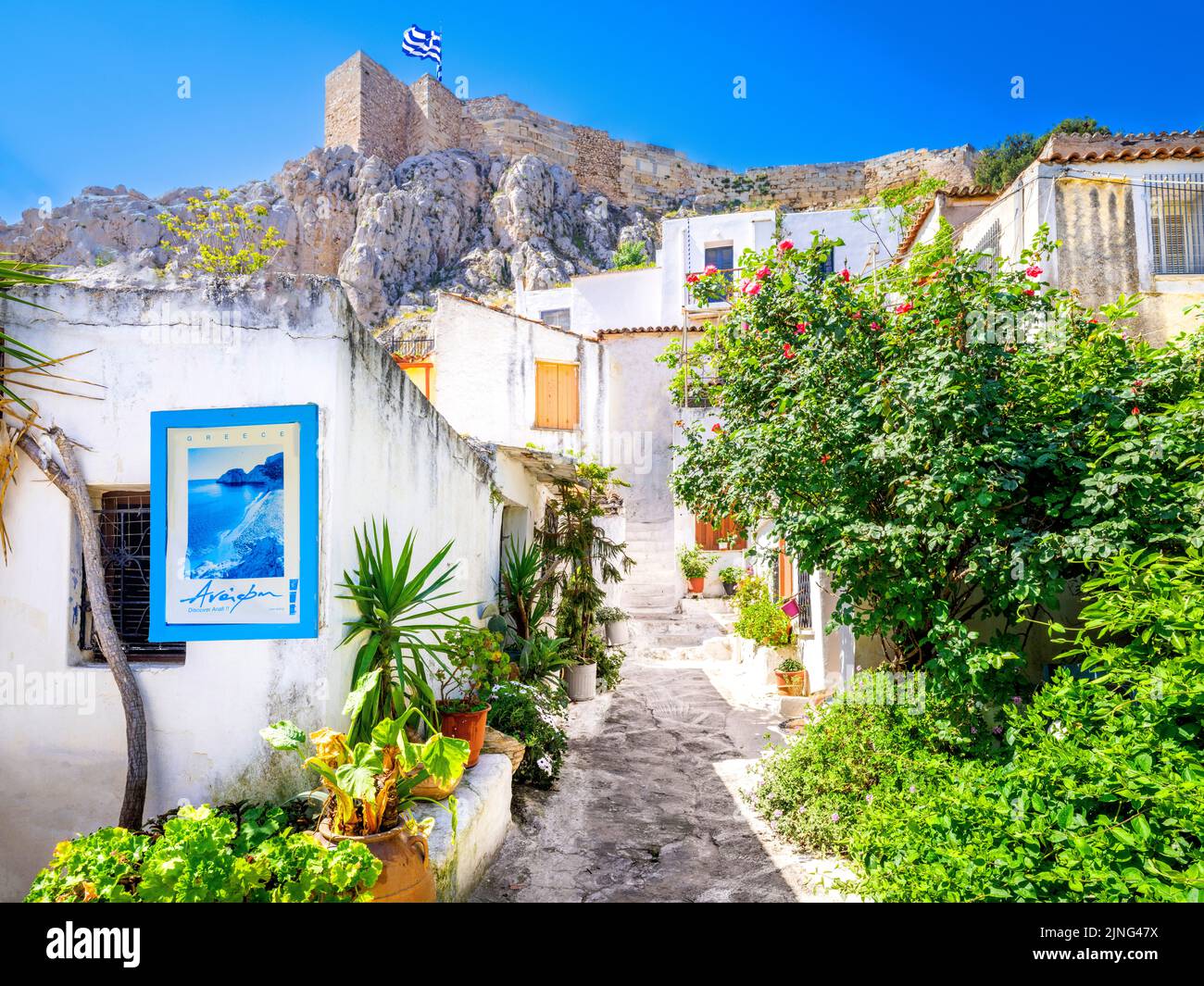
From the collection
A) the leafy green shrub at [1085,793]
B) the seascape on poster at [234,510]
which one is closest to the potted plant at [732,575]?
the leafy green shrub at [1085,793]

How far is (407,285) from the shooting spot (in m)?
31.0

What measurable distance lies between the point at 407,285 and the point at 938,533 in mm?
30322

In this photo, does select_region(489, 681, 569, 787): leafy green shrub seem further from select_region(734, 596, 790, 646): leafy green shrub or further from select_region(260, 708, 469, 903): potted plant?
select_region(734, 596, 790, 646): leafy green shrub

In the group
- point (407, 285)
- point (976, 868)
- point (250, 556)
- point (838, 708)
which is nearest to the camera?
point (976, 868)

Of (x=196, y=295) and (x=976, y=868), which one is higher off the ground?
(x=196, y=295)

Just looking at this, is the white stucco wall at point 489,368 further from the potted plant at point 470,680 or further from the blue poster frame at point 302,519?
the blue poster frame at point 302,519

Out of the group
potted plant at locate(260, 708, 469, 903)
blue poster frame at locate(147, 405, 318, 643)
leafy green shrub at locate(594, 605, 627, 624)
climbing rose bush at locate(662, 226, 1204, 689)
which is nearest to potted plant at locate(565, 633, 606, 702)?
leafy green shrub at locate(594, 605, 627, 624)

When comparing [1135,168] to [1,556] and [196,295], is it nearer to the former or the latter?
[196,295]

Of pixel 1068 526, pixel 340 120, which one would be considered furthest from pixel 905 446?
pixel 340 120

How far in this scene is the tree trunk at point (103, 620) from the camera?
366cm

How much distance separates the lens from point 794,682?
825cm

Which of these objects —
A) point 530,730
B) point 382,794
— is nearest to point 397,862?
point 382,794

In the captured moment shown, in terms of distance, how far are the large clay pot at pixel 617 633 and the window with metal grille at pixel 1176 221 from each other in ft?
28.3

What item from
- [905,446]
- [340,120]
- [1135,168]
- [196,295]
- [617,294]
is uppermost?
[340,120]
